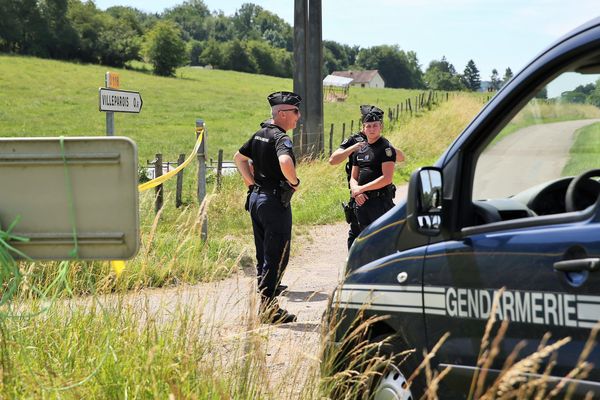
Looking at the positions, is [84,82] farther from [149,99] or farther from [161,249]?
[161,249]

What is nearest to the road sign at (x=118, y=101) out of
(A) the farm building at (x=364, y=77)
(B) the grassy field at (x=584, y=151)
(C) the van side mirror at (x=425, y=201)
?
(C) the van side mirror at (x=425, y=201)

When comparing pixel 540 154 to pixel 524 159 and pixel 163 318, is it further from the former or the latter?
pixel 163 318

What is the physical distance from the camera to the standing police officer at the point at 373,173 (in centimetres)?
822

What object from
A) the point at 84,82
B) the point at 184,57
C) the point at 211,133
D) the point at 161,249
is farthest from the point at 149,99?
the point at 161,249

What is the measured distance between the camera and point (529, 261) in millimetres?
3049

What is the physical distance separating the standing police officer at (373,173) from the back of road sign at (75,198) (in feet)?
16.6

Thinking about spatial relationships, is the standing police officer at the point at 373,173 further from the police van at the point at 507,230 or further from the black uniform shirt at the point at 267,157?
the police van at the point at 507,230

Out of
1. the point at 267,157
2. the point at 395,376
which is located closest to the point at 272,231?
the point at 267,157

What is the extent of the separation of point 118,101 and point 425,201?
232 inches

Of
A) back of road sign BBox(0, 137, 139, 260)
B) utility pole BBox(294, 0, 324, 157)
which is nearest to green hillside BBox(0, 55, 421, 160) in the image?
utility pole BBox(294, 0, 324, 157)

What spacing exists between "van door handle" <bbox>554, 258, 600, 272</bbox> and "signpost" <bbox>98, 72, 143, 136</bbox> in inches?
242

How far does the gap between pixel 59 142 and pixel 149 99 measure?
60705 mm

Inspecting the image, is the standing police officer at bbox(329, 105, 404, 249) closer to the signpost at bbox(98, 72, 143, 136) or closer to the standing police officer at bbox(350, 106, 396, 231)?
the standing police officer at bbox(350, 106, 396, 231)

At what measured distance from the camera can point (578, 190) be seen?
10.9 ft
